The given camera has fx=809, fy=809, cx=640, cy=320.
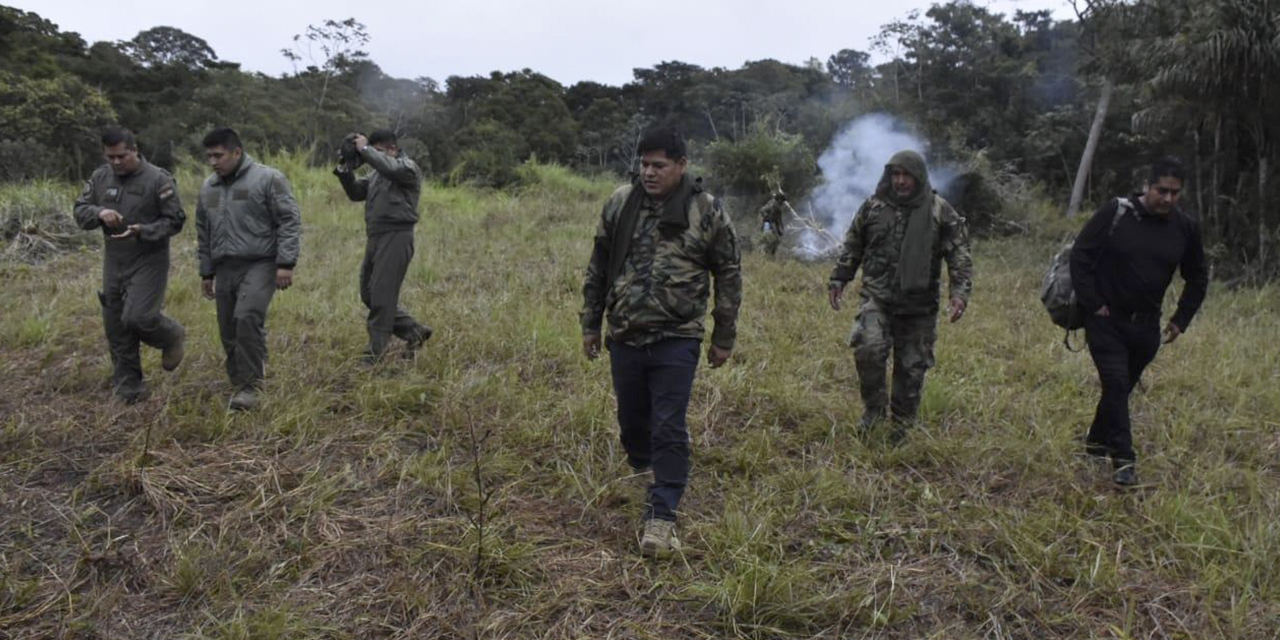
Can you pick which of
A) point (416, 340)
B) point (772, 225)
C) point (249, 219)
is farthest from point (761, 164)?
point (249, 219)

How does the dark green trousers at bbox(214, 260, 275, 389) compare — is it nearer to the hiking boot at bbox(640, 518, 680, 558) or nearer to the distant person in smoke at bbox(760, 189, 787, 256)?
the hiking boot at bbox(640, 518, 680, 558)

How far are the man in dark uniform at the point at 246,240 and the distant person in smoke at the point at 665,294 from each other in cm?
218

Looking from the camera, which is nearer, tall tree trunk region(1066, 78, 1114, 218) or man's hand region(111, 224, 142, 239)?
man's hand region(111, 224, 142, 239)

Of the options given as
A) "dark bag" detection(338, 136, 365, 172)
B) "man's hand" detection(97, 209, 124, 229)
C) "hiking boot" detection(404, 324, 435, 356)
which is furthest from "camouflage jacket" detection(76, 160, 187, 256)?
"hiking boot" detection(404, 324, 435, 356)

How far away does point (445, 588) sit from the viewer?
2781mm

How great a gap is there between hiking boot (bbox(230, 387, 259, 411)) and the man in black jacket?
4.19 m

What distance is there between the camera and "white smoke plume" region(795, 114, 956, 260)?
12.5 metres

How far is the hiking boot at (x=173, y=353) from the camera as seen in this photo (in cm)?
469

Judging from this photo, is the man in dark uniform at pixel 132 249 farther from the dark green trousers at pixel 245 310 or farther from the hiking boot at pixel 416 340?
A: the hiking boot at pixel 416 340

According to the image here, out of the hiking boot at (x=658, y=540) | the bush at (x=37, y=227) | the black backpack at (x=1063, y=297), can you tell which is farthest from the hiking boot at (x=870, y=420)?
the bush at (x=37, y=227)

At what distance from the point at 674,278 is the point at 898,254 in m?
1.47

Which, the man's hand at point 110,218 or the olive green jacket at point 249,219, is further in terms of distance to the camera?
the olive green jacket at point 249,219

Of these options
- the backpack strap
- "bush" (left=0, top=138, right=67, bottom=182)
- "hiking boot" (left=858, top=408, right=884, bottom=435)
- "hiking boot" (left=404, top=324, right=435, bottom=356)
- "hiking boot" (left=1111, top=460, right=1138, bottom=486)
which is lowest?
"hiking boot" (left=1111, top=460, right=1138, bottom=486)

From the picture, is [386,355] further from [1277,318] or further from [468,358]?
[1277,318]
